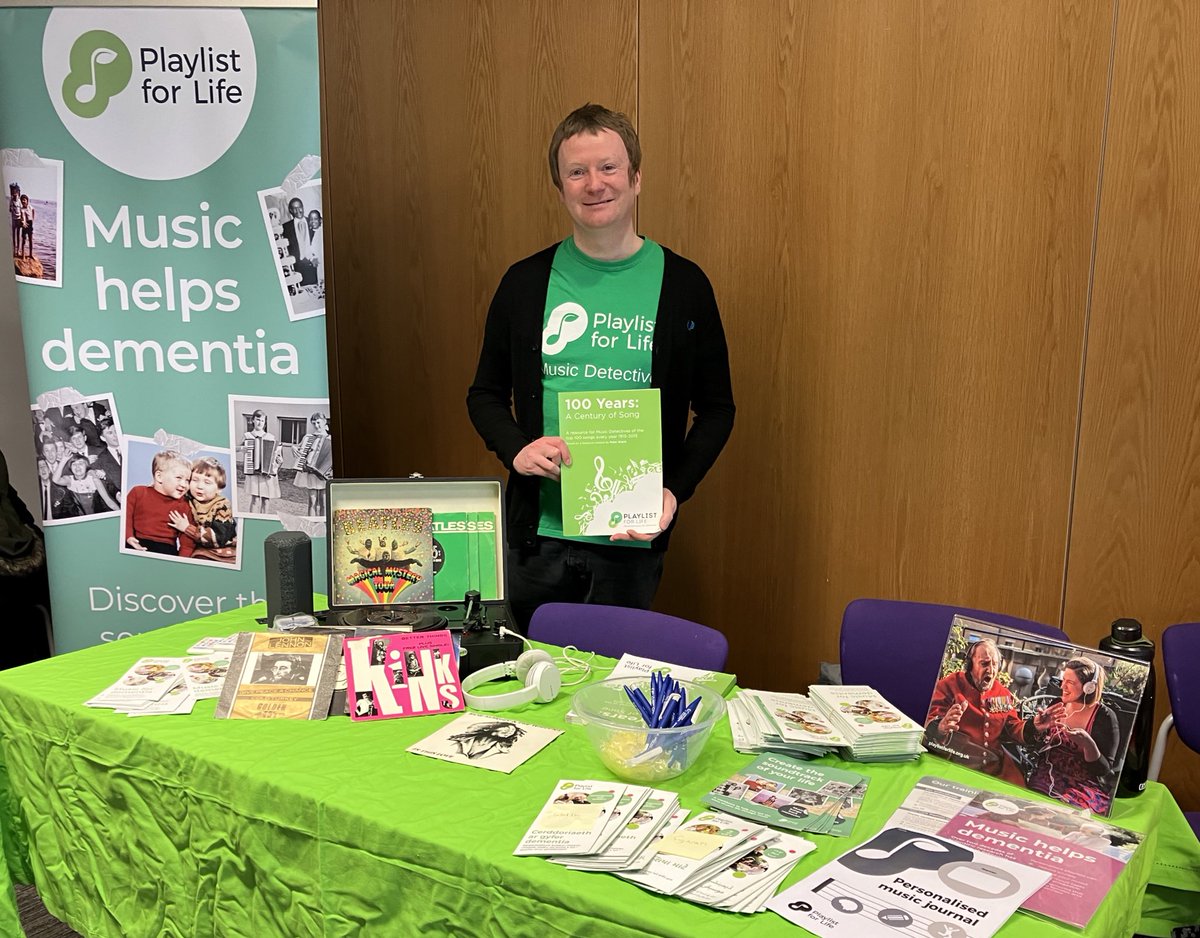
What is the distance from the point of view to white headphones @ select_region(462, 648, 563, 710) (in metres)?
1.67

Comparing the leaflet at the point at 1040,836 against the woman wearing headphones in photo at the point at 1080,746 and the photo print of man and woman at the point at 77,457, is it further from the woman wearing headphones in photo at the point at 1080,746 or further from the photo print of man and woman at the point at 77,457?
the photo print of man and woman at the point at 77,457

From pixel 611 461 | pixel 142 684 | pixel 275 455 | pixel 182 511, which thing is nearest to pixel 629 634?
pixel 611 461

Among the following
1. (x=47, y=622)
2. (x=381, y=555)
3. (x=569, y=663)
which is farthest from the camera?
(x=47, y=622)

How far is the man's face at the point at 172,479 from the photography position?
3061 millimetres

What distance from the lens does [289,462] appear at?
307 cm

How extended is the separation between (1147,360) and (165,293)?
116 inches

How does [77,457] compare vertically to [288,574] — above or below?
above

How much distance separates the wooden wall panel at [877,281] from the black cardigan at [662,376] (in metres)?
0.65

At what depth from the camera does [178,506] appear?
3.08m

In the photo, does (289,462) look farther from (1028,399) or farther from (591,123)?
(1028,399)

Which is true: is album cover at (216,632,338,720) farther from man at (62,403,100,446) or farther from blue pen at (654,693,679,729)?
man at (62,403,100,446)

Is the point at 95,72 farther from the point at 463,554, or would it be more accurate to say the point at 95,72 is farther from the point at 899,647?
the point at 899,647

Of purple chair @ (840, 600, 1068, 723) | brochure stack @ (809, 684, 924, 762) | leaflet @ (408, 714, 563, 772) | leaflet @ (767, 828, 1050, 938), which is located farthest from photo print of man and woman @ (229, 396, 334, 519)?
leaflet @ (767, 828, 1050, 938)

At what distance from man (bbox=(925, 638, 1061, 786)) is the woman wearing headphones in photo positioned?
2 cm
